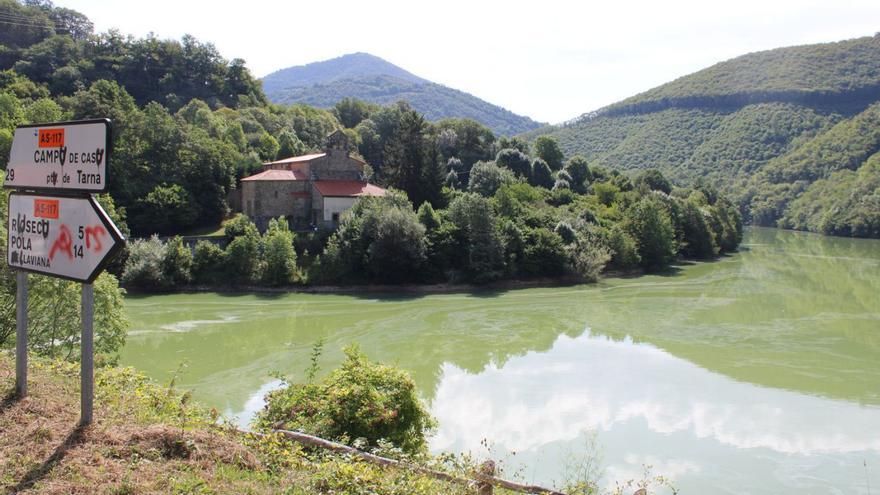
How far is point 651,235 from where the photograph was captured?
40531 mm

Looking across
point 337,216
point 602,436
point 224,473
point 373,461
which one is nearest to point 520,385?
point 602,436

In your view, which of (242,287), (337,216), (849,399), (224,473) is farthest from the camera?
(337,216)

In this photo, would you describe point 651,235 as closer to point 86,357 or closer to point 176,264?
point 176,264

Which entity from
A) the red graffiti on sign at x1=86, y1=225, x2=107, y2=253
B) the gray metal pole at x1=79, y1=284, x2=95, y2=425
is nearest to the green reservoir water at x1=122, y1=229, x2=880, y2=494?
the gray metal pole at x1=79, y1=284, x2=95, y2=425

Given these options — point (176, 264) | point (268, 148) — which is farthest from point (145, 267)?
point (268, 148)

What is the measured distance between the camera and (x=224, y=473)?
466 cm

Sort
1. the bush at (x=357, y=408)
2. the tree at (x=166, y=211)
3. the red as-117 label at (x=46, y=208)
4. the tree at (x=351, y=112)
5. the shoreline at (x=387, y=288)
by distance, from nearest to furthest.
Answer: the red as-117 label at (x=46, y=208) < the bush at (x=357, y=408) < the shoreline at (x=387, y=288) < the tree at (x=166, y=211) < the tree at (x=351, y=112)

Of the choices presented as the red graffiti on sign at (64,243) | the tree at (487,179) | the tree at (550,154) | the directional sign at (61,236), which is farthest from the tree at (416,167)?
the red graffiti on sign at (64,243)

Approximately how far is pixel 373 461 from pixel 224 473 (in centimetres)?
127

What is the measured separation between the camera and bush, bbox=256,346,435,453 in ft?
23.8

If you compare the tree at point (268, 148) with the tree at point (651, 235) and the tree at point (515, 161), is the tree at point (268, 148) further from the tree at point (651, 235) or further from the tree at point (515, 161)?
the tree at point (651, 235)

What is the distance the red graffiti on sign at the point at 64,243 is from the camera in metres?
4.78

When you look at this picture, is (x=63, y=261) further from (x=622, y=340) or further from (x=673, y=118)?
(x=673, y=118)

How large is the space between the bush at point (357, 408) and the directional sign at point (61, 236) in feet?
9.20
